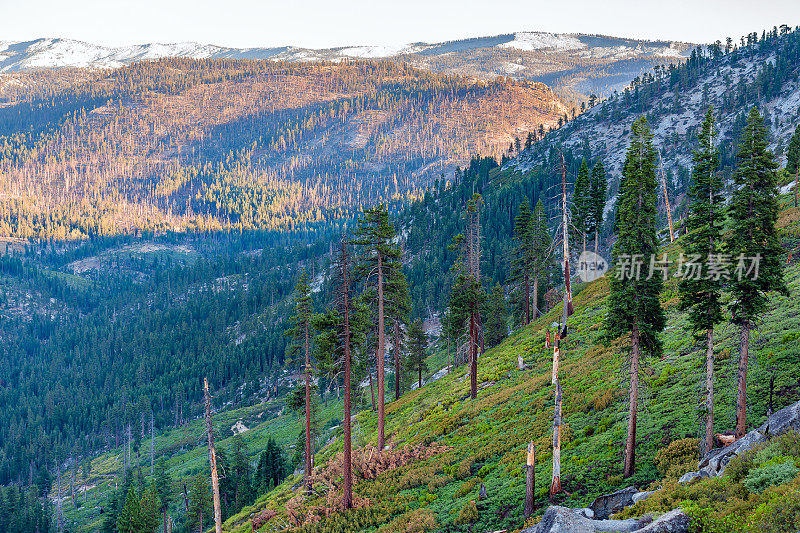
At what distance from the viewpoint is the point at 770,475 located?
14.4m

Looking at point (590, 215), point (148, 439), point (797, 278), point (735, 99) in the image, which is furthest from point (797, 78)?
point (148, 439)

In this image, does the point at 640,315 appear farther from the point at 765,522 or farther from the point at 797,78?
the point at 797,78

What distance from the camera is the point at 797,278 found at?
1321 inches

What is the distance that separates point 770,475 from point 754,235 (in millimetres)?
11730

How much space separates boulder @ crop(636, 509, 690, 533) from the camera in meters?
14.1

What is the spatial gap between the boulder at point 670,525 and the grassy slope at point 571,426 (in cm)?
717

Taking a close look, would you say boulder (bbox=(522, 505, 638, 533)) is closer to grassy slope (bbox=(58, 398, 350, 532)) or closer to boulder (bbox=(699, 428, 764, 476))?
boulder (bbox=(699, 428, 764, 476))

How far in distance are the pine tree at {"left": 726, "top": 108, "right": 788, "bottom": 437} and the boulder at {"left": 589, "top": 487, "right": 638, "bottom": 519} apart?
6566 mm

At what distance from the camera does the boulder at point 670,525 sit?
14.1 m

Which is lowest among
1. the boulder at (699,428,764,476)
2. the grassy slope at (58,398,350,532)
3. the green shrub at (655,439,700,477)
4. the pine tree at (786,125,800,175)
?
the grassy slope at (58,398,350,532)

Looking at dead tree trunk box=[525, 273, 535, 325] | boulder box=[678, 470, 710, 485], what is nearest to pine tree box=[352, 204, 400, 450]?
boulder box=[678, 470, 710, 485]

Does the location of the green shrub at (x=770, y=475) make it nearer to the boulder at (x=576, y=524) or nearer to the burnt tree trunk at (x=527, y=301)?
the boulder at (x=576, y=524)

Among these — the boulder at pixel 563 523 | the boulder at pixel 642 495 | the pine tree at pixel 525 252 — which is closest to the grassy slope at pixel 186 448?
the pine tree at pixel 525 252

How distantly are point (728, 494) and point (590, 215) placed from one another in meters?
51.2
